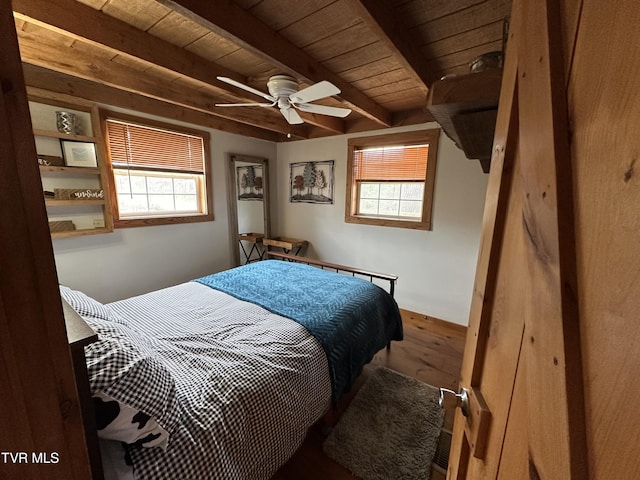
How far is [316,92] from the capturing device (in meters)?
1.64

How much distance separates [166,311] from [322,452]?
1.32 m

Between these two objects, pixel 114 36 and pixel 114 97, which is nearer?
pixel 114 36

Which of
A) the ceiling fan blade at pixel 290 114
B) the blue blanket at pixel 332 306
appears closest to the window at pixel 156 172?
the blue blanket at pixel 332 306

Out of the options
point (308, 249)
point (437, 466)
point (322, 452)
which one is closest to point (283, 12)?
point (322, 452)

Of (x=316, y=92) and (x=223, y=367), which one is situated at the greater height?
(x=316, y=92)

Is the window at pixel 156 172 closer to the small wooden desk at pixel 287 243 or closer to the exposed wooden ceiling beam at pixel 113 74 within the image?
the exposed wooden ceiling beam at pixel 113 74

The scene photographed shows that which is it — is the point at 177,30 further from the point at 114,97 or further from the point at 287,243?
the point at 287,243

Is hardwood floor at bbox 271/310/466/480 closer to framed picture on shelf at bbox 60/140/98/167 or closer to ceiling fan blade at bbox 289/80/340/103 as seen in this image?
ceiling fan blade at bbox 289/80/340/103

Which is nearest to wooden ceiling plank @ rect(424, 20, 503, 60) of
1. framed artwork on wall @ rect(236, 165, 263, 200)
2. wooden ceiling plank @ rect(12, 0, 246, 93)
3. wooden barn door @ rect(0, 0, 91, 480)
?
wooden ceiling plank @ rect(12, 0, 246, 93)

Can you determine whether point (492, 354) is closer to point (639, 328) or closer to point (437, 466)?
point (639, 328)

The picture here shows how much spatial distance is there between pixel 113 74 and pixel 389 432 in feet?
10.5

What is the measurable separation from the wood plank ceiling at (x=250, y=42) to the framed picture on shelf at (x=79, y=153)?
0.43 meters

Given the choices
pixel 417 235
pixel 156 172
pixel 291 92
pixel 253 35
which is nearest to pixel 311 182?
pixel 417 235

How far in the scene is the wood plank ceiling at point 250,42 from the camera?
1296 mm
